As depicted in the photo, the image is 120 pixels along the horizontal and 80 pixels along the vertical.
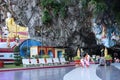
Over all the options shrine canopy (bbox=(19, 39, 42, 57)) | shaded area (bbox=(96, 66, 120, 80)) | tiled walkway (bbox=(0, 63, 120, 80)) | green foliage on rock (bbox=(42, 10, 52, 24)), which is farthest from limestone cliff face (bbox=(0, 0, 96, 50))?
tiled walkway (bbox=(0, 63, 120, 80))

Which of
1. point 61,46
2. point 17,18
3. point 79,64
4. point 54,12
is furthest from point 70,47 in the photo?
point 79,64

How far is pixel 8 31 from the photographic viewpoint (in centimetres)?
4862

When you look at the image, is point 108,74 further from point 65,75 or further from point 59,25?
point 59,25

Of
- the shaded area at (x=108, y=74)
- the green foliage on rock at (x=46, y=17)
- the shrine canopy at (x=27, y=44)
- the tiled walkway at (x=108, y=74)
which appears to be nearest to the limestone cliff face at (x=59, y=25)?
the green foliage on rock at (x=46, y=17)

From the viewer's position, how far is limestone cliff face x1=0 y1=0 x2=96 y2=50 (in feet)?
145

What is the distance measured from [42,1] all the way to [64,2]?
11.0 feet

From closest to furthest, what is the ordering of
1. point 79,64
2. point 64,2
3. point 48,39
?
point 79,64 < point 64,2 < point 48,39

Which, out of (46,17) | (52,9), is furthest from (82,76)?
(52,9)

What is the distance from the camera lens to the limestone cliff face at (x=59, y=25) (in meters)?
44.3

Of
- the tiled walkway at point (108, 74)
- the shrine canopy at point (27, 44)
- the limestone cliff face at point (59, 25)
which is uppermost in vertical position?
the limestone cliff face at point (59, 25)

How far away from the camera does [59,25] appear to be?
4475cm

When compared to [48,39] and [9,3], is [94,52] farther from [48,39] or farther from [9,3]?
[9,3]

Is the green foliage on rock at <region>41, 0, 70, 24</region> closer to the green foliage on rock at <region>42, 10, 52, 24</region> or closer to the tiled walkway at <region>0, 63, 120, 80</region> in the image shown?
the green foliage on rock at <region>42, 10, 52, 24</region>

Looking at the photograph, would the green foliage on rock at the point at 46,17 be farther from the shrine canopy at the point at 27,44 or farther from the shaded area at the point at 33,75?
the shaded area at the point at 33,75
